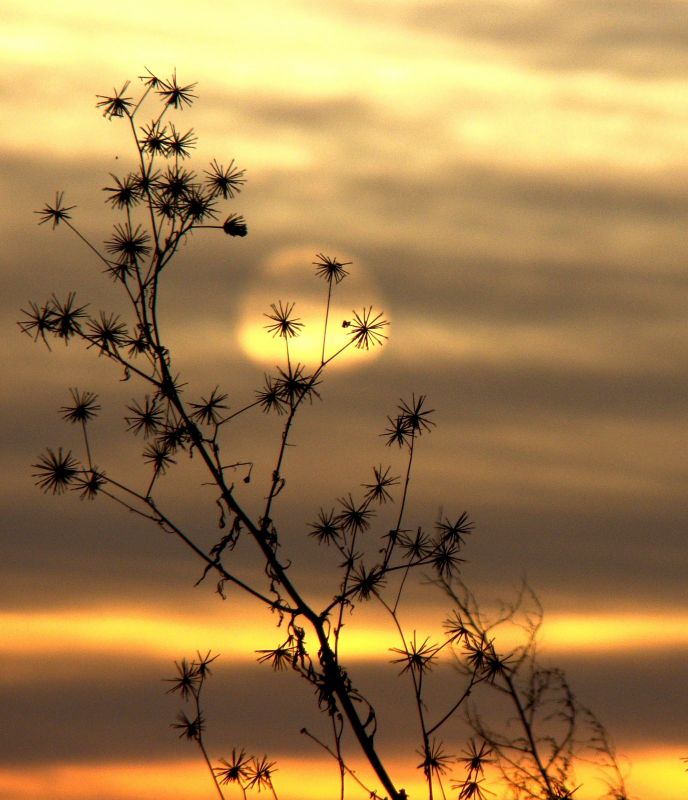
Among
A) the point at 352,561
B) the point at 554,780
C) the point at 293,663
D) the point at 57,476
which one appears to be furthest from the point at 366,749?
the point at 57,476

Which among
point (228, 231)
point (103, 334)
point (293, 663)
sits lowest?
point (293, 663)

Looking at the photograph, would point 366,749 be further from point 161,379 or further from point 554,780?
point 161,379

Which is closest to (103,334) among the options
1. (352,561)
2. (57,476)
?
(57,476)

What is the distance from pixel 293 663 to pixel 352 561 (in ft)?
4.62

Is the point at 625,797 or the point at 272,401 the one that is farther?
the point at 625,797

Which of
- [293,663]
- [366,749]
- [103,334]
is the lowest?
[366,749]

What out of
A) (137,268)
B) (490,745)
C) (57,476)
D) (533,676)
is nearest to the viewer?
(57,476)

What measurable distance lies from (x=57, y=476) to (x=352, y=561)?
12.1 feet

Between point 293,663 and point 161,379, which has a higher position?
point 161,379

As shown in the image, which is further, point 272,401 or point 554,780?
point 554,780

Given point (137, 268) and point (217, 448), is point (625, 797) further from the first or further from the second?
point (137, 268)

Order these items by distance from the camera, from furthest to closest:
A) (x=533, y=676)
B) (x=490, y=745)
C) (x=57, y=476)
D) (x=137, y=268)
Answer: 1. (x=533, y=676)
2. (x=490, y=745)
3. (x=137, y=268)
4. (x=57, y=476)

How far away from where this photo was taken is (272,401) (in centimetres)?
1437

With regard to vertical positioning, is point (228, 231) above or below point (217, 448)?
above
